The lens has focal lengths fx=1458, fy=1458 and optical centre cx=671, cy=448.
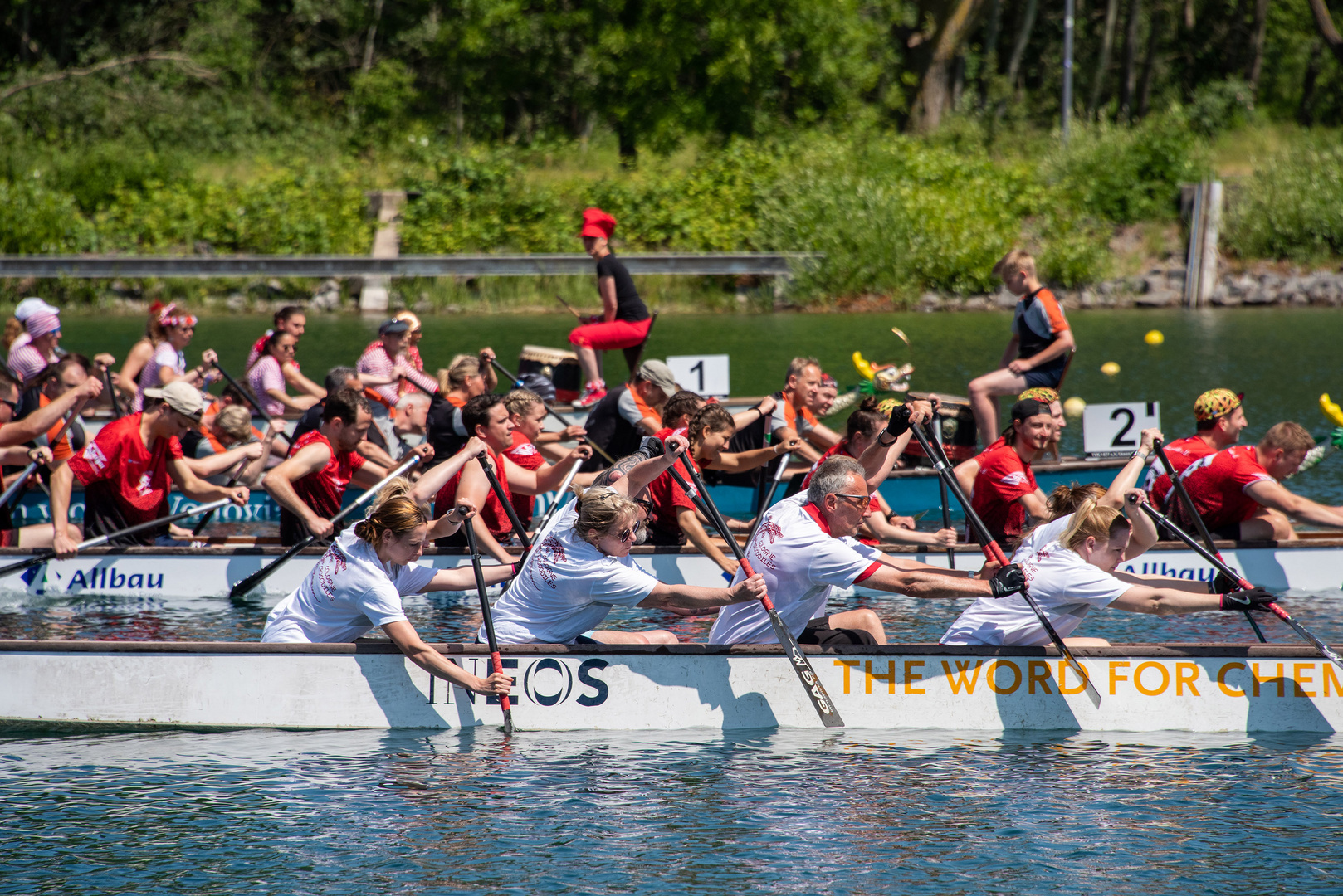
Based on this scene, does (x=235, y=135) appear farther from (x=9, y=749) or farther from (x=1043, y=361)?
(x=9, y=749)

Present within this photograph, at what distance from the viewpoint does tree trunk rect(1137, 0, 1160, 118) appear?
42719 millimetres

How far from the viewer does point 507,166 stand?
94.3 feet

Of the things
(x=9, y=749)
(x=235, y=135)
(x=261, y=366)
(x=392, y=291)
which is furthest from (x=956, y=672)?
(x=235, y=135)

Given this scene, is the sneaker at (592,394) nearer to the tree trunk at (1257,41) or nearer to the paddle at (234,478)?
the paddle at (234,478)

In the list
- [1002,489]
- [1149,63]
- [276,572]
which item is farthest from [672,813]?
[1149,63]

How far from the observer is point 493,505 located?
30.7 ft

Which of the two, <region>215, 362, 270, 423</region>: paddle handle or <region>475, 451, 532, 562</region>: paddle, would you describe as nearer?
<region>475, 451, 532, 562</region>: paddle

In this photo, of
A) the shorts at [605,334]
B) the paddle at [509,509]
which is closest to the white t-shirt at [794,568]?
the paddle at [509,509]

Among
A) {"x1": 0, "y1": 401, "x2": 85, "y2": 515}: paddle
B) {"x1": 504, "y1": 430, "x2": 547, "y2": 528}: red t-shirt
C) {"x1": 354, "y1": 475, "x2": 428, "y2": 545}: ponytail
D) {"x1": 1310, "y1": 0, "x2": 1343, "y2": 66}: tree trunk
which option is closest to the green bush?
{"x1": 1310, "y1": 0, "x2": 1343, "y2": 66}: tree trunk

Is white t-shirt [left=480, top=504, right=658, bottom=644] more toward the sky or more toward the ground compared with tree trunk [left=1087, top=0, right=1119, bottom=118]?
more toward the ground

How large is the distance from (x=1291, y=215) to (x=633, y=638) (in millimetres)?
24101

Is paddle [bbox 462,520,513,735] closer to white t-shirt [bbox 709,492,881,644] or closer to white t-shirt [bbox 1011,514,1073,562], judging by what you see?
white t-shirt [bbox 709,492,881,644]

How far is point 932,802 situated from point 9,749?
14.0 feet

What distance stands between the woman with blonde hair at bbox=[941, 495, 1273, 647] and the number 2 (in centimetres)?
438
